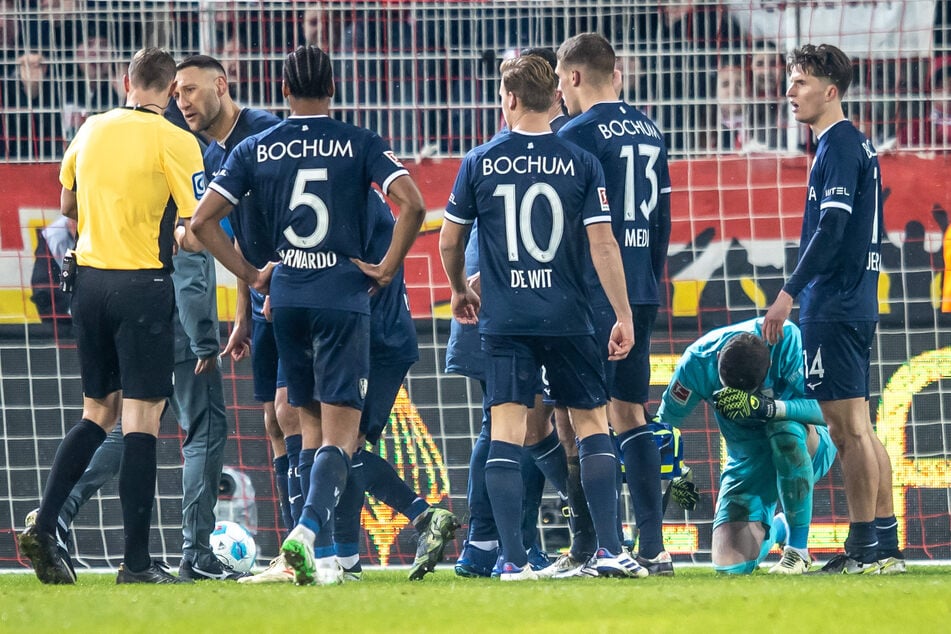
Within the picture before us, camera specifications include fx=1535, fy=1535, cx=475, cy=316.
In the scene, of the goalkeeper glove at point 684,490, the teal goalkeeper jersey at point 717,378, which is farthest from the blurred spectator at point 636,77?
the goalkeeper glove at point 684,490

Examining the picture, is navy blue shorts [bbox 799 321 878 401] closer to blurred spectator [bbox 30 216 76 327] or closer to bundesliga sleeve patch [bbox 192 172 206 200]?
bundesliga sleeve patch [bbox 192 172 206 200]

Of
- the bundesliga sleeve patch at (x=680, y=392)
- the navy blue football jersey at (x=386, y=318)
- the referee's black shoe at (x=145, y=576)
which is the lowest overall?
the referee's black shoe at (x=145, y=576)

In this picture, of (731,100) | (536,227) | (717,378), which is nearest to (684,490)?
(717,378)

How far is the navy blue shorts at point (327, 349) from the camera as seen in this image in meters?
5.35

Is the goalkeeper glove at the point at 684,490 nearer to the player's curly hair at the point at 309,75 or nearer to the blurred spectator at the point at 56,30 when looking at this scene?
the player's curly hair at the point at 309,75

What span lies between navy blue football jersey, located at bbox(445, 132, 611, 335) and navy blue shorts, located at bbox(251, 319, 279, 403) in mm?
988

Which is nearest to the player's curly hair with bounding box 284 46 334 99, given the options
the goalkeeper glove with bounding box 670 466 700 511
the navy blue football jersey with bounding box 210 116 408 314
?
the navy blue football jersey with bounding box 210 116 408 314

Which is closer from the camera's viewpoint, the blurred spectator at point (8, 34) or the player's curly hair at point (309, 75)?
the player's curly hair at point (309, 75)

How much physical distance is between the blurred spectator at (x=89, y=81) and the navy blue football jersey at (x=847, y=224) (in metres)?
4.04

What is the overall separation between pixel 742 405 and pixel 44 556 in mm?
2771

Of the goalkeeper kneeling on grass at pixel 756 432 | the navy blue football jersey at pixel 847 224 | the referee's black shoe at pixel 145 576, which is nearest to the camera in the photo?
the referee's black shoe at pixel 145 576

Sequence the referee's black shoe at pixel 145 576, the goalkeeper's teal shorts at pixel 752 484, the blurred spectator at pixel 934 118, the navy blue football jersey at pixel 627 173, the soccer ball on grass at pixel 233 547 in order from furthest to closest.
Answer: the blurred spectator at pixel 934 118
the goalkeeper's teal shorts at pixel 752 484
the soccer ball on grass at pixel 233 547
the navy blue football jersey at pixel 627 173
the referee's black shoe at pixel 145 576

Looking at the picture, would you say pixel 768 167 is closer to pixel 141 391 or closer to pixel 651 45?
pixel 651 45

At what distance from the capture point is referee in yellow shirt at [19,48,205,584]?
5570mm
